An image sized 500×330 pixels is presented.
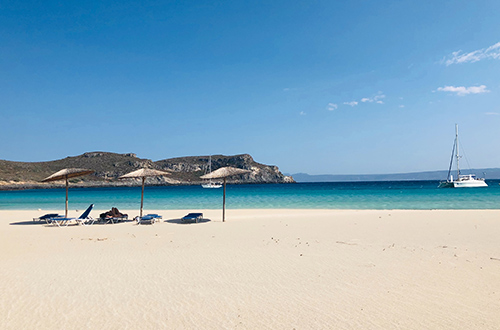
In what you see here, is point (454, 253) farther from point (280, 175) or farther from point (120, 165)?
point (280, 175)

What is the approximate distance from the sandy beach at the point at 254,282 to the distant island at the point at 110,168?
47.4m

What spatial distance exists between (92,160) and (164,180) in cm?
3700

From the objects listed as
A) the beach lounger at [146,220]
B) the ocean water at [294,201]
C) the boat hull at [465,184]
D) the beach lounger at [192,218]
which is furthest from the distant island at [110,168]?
the beach lounger at [192,218]

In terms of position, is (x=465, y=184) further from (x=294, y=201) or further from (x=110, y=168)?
(x=110, y=168)

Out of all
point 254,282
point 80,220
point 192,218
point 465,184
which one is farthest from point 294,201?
point 465,184

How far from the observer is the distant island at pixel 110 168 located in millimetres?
89875

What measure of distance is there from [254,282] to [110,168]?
328 ft

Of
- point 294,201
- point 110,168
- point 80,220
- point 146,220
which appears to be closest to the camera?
point 80,220

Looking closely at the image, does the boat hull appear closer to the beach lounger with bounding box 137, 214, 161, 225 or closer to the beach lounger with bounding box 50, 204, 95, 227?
the beach lounger with bounding box 137, 214, 161, 225

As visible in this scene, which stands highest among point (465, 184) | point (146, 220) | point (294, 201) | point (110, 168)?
point (110, 168)

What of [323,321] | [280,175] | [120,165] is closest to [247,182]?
[280,175]

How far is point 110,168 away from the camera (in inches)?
3812

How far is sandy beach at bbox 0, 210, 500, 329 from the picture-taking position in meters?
4.57

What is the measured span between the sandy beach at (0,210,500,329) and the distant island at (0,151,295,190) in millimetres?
47352
